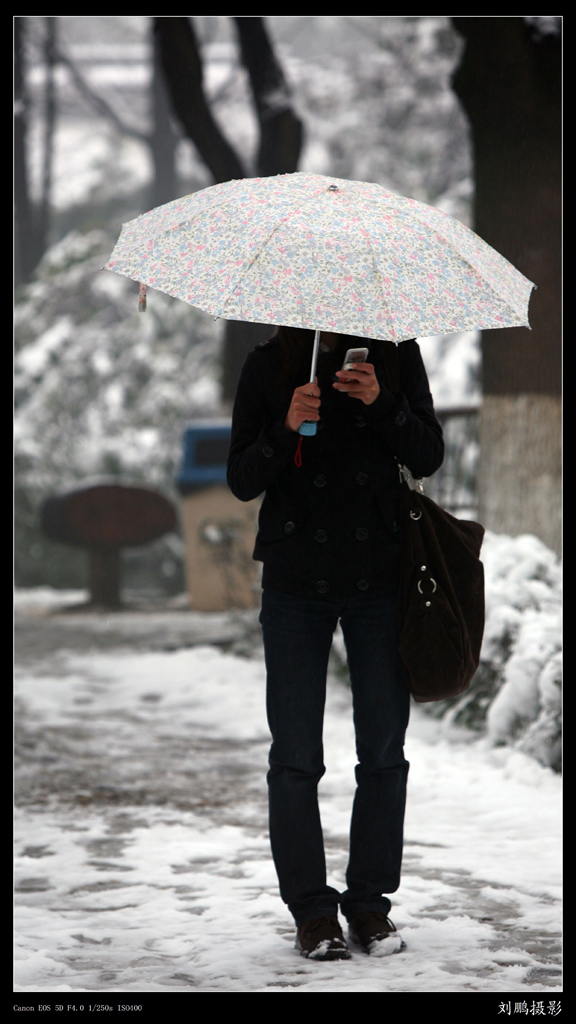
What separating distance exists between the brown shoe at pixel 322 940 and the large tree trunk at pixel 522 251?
444cm

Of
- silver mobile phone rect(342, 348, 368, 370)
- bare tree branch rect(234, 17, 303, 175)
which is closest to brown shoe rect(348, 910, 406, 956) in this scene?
silver mobile phone rect(342, 348, 368, 370)

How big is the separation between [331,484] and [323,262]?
59cm

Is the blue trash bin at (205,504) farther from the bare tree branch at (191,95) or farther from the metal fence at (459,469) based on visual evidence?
the bare tree branch at (191,95)

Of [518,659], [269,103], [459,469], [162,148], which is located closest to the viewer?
[518,659]

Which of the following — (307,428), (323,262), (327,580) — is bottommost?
(327,580)

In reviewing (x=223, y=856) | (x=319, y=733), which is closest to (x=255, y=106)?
(x=223, y=856)

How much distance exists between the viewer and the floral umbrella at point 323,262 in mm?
2863

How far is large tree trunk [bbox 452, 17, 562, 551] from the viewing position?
740 cm

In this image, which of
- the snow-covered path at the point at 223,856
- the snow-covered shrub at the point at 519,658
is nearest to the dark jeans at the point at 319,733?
the snow-covered path at the point at 223,856

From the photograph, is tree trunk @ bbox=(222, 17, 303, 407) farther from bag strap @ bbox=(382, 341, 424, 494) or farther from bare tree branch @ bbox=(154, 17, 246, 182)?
bag strap @ bbox=(382, 341, 424, 494)

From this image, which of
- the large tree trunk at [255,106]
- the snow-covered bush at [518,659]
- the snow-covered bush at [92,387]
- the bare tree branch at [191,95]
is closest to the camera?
the snow-covered bush at [518,659]

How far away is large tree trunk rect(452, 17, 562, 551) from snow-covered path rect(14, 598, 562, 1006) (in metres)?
1.65

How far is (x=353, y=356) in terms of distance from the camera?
305 cm

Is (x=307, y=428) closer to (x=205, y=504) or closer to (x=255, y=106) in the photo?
(x=205, y=504)
